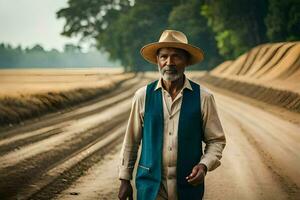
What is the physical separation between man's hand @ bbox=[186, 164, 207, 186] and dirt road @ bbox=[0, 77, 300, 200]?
14.3 feet

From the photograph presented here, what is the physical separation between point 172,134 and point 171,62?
58 cm

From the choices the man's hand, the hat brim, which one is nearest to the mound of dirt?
the hat brim

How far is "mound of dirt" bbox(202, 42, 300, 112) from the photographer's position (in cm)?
2504

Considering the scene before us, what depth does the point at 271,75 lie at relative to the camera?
35.4 m

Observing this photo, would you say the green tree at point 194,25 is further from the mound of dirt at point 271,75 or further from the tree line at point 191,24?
the mound of dirt at point 271,75

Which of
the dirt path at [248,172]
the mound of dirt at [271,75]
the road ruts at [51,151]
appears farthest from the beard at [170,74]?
the mound of dirt at [271,75]

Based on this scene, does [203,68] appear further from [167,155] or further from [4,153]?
[167,155]

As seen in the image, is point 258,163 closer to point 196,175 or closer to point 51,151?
point 51,151

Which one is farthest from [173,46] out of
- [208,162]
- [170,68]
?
[208,162]

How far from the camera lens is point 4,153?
11523 mm

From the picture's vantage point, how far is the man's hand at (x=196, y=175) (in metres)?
3.58

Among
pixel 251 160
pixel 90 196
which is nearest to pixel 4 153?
pixel 90 196

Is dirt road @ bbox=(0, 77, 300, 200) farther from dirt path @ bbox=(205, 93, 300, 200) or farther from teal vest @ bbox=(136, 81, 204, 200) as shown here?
teal vest @ bbox=(136, 81, 204, 200)

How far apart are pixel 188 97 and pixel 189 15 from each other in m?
70.2
